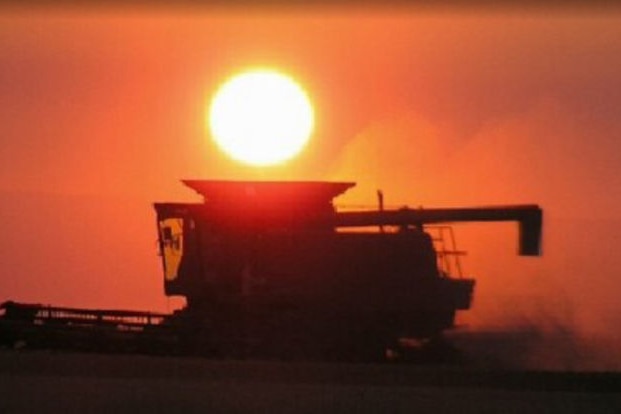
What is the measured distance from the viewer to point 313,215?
20609mm

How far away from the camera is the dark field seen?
925 centimetres

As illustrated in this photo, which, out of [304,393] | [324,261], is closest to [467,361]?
[324,261]

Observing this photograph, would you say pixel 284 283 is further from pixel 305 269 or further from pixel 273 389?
pixel 273 389

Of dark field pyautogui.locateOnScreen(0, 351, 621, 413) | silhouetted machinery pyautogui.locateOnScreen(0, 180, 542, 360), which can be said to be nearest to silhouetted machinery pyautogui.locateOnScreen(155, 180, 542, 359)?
silhouetted machinery pyautogui.locateOnScreen(0, 180, 542, 360)

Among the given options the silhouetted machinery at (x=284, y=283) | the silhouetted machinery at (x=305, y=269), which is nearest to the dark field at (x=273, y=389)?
the silhouetted machinery at (x=284, y=283)

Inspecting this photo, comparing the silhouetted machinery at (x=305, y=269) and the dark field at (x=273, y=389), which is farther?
the silhouetted machinery at (x=305, y=269)

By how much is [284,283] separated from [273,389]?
864 centimetres

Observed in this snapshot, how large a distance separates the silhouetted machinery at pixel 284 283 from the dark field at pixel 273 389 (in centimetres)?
371

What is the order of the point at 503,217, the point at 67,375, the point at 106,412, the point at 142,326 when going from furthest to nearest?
the point at 503,217, the point at 142,326, the point at 67,375, the point at 106,412

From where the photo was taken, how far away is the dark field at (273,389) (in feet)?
30.3

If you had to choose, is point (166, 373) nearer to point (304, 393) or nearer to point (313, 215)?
point (304, 393)

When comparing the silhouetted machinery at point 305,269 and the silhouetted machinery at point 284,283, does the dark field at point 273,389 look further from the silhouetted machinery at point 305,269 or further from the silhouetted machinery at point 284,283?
the silhouetted machinery at point 305,269

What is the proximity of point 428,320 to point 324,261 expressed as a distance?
214 centimetres

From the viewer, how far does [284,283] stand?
19.0 metres
